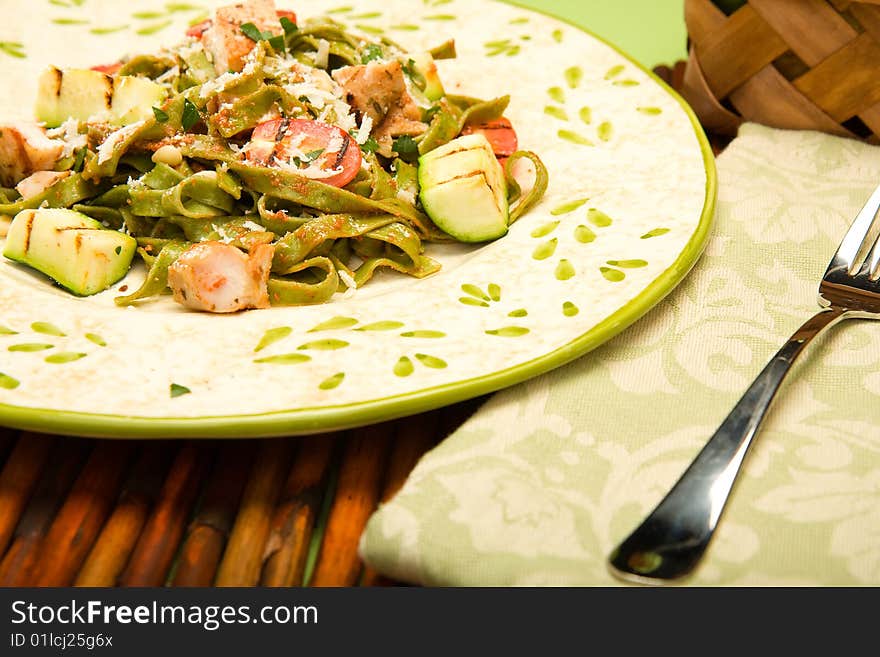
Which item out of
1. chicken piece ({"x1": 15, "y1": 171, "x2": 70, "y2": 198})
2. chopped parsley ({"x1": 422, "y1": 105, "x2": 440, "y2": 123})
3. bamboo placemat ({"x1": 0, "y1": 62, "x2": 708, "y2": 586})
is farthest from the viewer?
chopped parsley ({"x1": 422, "y1": 105, "x2": 440, "y2": 123})

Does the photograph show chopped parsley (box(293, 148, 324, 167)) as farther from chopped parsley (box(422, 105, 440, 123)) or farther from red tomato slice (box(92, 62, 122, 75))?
red tomato slice (box(92, 62, 122, 75))

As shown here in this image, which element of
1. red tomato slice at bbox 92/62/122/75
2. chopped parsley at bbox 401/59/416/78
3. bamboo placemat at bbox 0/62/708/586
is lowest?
bamboo placemat at bbox 0/62/708/586

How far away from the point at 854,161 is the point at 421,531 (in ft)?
8.49

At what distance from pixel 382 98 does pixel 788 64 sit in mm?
1786

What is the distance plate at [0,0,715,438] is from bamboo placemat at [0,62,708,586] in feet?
0.94

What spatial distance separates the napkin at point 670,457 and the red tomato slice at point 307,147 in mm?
1172

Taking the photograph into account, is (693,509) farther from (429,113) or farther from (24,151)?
(24,151)

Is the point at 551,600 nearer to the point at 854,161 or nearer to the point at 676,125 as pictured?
the point at 676,125

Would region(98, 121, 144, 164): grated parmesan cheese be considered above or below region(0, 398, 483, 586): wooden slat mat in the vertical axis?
above

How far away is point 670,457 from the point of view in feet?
7.94

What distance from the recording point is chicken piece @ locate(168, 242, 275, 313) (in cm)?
287

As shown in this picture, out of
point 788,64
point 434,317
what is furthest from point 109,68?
point 788,64

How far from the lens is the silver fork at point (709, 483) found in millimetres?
2131

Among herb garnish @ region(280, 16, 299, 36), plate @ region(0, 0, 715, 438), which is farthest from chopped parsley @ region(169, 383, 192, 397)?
herb garnish @ region(280, 16, 299, 36)
